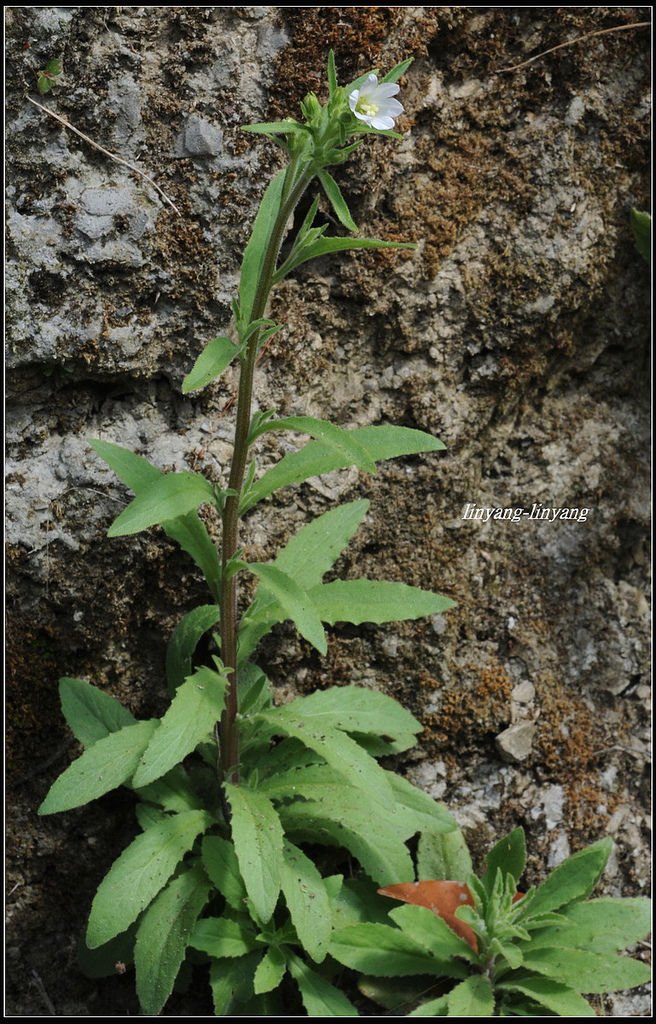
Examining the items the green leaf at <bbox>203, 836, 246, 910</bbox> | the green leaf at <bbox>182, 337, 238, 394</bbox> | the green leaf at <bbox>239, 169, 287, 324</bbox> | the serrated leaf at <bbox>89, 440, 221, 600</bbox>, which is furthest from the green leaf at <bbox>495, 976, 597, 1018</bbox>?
the green leaf at <bbox>239, 169, 287, 324</bbox>

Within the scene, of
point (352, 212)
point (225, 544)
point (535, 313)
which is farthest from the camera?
point (535, 313)

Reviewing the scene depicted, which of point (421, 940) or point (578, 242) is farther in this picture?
point (578, 242)

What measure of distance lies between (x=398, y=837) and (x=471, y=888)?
0.83 feet

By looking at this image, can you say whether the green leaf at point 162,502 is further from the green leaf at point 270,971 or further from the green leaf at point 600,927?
the green leaf at point 600,927

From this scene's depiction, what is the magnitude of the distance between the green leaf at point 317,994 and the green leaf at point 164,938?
323 millimetres

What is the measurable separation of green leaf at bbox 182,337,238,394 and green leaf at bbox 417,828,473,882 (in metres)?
1.64

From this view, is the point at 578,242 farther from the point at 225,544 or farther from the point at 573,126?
the point at 225,544

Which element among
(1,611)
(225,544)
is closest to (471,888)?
(225,544)

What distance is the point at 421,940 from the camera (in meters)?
2.62

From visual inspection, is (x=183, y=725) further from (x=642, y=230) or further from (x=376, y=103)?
(x=642, y=230)

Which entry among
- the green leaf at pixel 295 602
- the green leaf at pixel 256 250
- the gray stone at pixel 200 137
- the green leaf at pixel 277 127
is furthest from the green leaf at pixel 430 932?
the gray stone at pixel 200 137

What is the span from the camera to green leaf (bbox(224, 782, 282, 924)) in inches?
92.6

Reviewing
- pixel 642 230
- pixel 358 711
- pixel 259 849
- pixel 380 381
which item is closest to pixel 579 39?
pixel 642 230

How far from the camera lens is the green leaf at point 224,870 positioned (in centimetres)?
257
